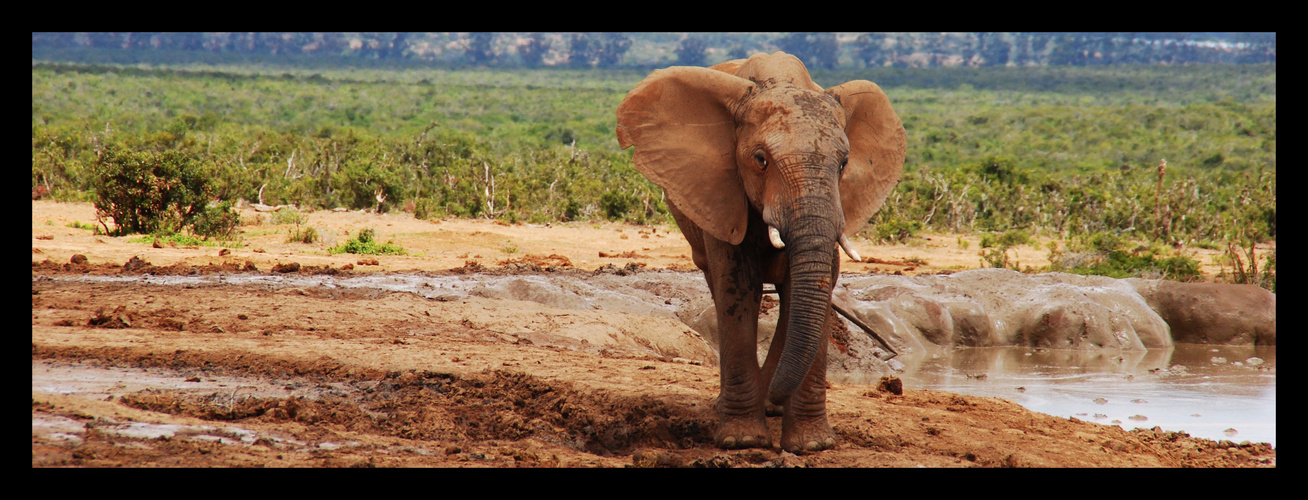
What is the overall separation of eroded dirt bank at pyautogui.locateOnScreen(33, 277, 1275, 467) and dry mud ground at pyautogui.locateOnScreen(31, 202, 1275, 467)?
0.05 ft

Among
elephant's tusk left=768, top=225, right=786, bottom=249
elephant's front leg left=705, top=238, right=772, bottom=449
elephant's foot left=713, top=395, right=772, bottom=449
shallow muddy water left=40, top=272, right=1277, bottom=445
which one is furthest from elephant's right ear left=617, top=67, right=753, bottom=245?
shallow muddy water left=40, top=272, right=1277, bottom=445

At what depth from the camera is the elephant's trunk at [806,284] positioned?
4996 mm

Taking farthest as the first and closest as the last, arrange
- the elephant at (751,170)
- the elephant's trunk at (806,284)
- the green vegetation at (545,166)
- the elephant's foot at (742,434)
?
the green vegetation at (545,166) → the elephant's foot at (742,434) → the elephant at (751,170) → the elephant's trunk at (806,284)

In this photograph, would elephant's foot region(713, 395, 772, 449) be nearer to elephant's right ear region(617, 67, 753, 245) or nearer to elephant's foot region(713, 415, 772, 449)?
elephant's foot region(713, 415, 772, 449)

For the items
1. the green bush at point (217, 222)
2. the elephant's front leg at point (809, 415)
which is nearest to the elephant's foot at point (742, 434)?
the elephant's front leg at point (809, 415)

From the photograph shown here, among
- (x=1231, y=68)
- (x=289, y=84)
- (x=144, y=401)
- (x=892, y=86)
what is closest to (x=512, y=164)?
(x=144, y=401)

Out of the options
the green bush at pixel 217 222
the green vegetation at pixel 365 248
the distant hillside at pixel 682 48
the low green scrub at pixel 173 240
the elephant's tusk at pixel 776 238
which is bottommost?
the green vegetation at pixel 365 248

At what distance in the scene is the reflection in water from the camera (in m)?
7.88

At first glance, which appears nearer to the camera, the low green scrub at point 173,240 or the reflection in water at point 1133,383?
the reflection in water at point 1133,383

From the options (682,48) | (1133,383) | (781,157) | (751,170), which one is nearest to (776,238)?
(781,157)

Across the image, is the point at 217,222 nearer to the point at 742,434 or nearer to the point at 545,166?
the point at 742,434

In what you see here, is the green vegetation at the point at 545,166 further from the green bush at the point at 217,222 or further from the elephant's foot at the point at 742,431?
the elephant's foot at the point at 742,431

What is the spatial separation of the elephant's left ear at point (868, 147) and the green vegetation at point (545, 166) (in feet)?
34.4

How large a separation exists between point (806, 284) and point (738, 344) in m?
0.90
